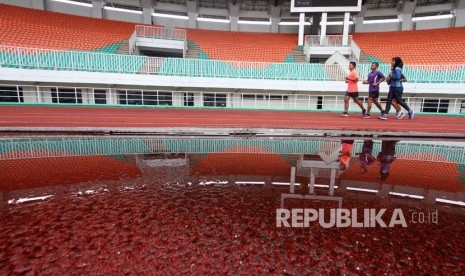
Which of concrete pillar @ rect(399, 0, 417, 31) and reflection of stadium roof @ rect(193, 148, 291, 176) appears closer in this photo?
reflection of stadium roof @ rect(193, 148, 291, 176)

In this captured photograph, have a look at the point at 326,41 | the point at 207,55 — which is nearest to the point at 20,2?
the point at 207,55

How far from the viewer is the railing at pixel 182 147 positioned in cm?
288

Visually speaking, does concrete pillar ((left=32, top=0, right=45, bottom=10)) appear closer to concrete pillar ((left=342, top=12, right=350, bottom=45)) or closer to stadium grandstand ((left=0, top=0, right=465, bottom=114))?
stadium grandstand ((left=0, top=0, right=465, bottom=114))

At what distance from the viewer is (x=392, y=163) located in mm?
2592

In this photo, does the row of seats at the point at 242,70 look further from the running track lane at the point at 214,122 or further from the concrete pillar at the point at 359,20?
the concrete pillar at the point at 359,20

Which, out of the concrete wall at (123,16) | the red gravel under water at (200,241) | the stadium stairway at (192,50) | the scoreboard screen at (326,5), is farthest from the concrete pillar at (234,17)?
the red gravel under water at (200,241)

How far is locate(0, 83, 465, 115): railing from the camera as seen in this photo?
1241 cm

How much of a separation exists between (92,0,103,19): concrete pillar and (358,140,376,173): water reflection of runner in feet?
85.9

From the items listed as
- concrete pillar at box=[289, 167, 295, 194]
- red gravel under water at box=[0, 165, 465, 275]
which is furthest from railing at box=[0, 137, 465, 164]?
red gravel under water at box=[0, 165, 465, 275]

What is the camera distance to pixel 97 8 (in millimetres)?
22188

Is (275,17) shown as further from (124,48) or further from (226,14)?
(124,48)

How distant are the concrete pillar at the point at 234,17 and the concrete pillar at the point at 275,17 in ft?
11.8

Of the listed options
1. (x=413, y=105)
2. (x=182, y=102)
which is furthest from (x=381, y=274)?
(x=413, y=105)

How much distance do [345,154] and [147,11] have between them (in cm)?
2573
